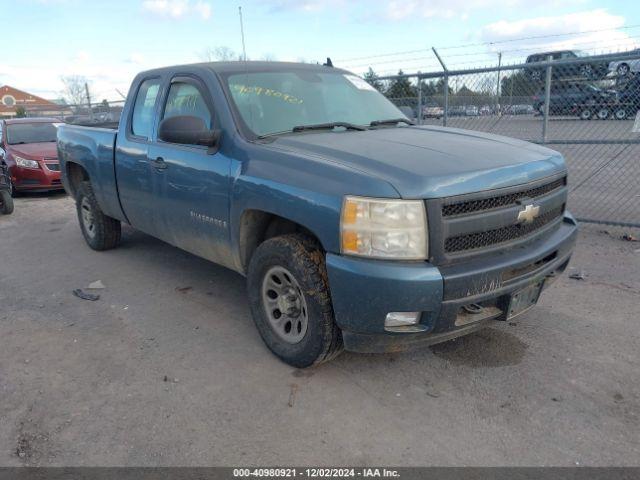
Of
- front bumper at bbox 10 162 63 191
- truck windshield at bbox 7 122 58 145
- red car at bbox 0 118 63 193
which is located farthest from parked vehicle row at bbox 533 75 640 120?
truck windshield at bbox 7 122 58 145

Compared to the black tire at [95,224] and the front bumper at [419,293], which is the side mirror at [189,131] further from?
the black tire at [95,224]

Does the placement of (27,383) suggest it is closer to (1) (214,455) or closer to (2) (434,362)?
(1) (214,455)

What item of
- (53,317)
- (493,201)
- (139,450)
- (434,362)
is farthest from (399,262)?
(53,317)

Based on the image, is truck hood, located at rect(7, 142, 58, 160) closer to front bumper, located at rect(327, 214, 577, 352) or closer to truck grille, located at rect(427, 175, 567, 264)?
front bumper, located at rect(327, 214, 577, 352)

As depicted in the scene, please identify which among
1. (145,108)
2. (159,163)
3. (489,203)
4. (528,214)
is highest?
(145,108)

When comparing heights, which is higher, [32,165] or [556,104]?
[556,104]

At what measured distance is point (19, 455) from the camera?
2674mm

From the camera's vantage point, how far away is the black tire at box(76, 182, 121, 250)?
5996 mm

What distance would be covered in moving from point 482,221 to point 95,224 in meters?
4.75

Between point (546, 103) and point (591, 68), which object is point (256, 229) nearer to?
point (546, 103)

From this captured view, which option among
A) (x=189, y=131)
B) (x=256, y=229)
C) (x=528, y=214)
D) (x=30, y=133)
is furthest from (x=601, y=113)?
(x=30, y=133)

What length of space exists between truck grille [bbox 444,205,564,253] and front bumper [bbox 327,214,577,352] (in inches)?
3.1

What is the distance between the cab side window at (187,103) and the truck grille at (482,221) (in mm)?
1939

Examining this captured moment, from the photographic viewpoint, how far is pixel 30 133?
1105cm
